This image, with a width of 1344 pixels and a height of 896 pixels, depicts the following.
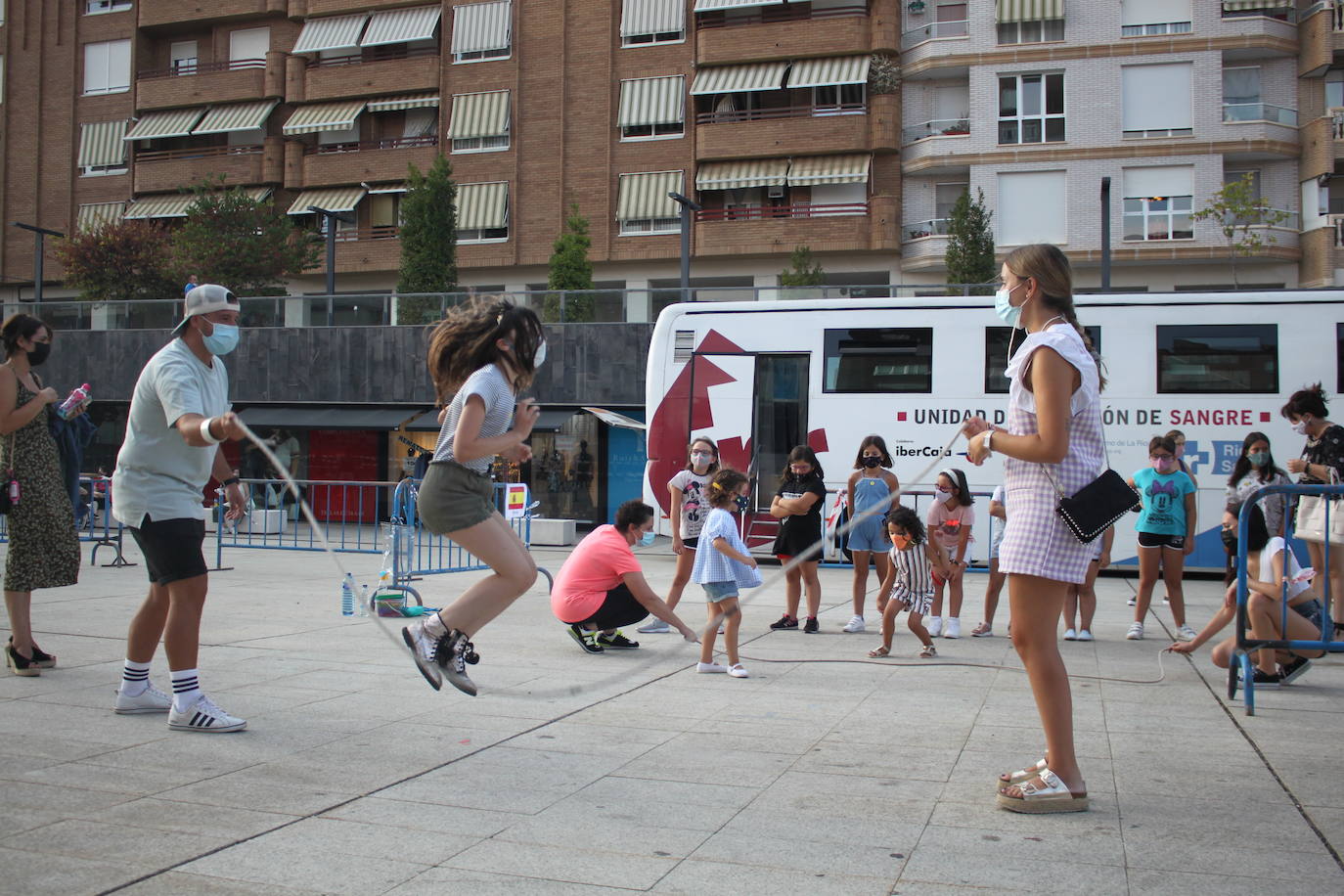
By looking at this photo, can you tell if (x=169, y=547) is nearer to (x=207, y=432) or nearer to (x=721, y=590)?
(x=207, y=432)

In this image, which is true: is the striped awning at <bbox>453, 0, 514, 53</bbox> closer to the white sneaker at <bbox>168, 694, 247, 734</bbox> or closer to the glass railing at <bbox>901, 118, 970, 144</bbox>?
the glass railing at <bbox>901, 118, 970, 144</bbox>

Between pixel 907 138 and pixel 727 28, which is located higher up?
pixel 727 28

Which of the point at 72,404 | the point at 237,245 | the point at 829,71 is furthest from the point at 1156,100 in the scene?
the point at 72,404

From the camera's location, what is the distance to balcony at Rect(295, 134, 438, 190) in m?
36.4

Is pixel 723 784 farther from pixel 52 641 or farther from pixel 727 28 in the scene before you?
pixel 727 28

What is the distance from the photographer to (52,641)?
8.05 metres

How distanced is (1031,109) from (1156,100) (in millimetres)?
3184

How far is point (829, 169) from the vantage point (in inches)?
1284

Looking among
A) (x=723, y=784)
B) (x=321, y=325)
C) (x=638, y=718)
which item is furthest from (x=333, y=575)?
(x=321, y=325)

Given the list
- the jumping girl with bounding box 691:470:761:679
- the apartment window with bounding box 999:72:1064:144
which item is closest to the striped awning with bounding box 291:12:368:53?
the apartment window with bounding box 999:72:1064:144

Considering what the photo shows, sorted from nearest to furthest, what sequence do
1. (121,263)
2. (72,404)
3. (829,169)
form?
(72,404), (829,169), (121,263)

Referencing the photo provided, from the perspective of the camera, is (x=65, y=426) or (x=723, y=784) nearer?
(x=723, y=784)

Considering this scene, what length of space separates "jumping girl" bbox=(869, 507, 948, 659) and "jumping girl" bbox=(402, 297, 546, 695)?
435 centimetres

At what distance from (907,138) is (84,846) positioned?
32.1m
